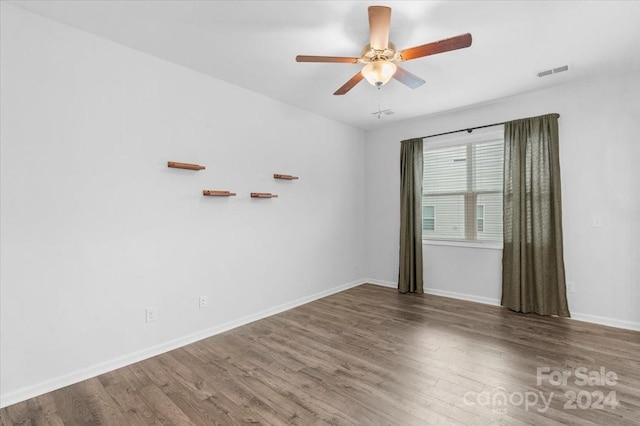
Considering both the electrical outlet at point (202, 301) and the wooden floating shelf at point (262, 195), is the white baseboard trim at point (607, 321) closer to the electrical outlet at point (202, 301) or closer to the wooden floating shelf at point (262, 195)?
the wooden floating shelf at point (262, 195)

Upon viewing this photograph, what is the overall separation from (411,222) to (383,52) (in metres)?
2.94

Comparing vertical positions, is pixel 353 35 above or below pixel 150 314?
above

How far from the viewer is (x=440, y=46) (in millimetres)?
2062

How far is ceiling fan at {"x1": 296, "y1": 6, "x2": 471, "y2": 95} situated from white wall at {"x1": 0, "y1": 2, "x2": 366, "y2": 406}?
1.47 m

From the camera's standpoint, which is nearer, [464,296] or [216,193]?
[216,193]

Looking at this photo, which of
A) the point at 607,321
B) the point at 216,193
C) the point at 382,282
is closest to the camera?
the point at 216,193

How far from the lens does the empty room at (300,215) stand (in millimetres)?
2107

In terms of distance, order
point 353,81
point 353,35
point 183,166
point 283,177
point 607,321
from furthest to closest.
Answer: point 283,177 → point 607,321 → point 183,166 → point 353,81 → point 353,35

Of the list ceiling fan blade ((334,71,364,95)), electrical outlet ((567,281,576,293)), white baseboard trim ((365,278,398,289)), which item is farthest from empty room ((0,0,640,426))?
white baseboard trim ((365,278,398,289))

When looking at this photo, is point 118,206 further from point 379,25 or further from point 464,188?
point 464,188

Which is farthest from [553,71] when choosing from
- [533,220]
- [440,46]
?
[440,46]

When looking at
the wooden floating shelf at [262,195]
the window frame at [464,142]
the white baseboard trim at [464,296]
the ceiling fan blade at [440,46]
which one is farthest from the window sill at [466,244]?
the ceiling fan blade at [440,46]

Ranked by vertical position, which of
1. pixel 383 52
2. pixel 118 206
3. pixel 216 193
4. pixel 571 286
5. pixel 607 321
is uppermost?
pixel 383 52

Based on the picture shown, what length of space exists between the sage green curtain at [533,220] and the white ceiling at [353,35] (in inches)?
25.9
